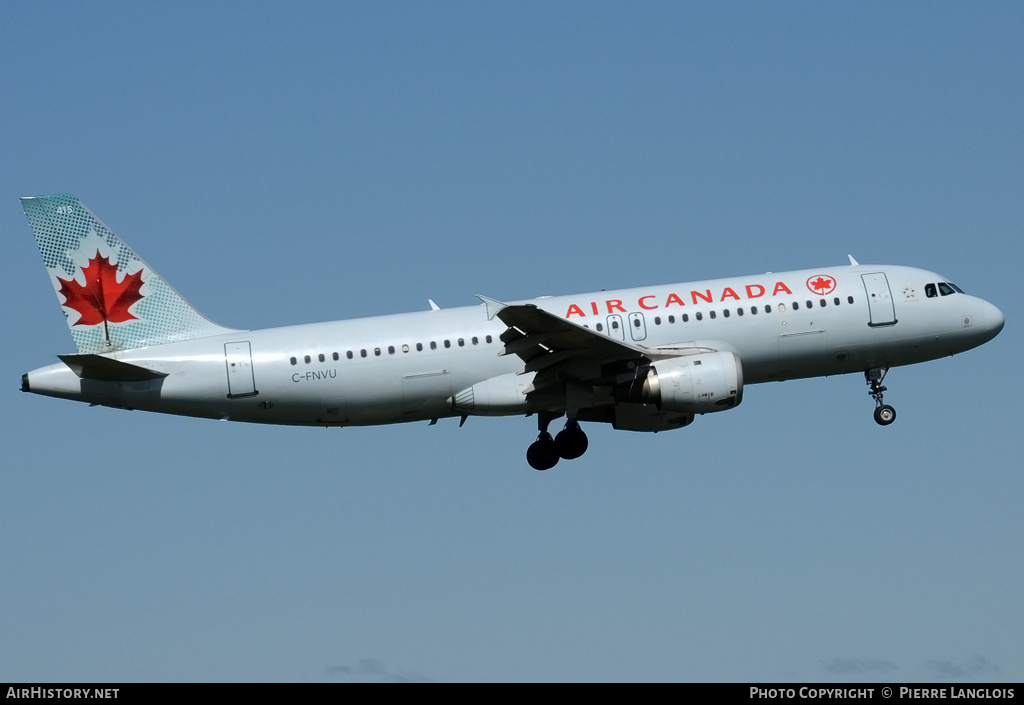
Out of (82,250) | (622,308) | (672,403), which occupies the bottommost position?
(672,403)

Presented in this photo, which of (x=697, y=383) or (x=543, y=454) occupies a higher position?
(x=697, y=383)

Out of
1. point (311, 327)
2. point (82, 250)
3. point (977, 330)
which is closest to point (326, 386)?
point (311, 327)

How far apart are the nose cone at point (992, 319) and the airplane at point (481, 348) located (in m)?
1.23

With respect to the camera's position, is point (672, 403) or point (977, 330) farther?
point (977, 330)

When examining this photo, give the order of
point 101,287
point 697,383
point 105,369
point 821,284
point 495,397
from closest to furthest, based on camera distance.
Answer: point 697,383
point 105,369
point 495,397
point 821,284
point 101,287

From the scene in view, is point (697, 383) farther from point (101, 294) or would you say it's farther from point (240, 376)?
point (101, 294)

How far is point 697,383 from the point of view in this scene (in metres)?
42.7

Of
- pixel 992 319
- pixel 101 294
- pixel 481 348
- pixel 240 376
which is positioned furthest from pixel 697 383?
pixel 101 294

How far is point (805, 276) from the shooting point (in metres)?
45.8

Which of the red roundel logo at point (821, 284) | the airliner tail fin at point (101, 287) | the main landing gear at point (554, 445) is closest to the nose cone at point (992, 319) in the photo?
the red roundel logo at point (821, 284)

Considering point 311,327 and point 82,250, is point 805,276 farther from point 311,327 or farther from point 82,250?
point 82,250

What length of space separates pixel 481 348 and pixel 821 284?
34.5ft

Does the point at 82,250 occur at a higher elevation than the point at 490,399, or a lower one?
higher

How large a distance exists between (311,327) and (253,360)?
205 cm
